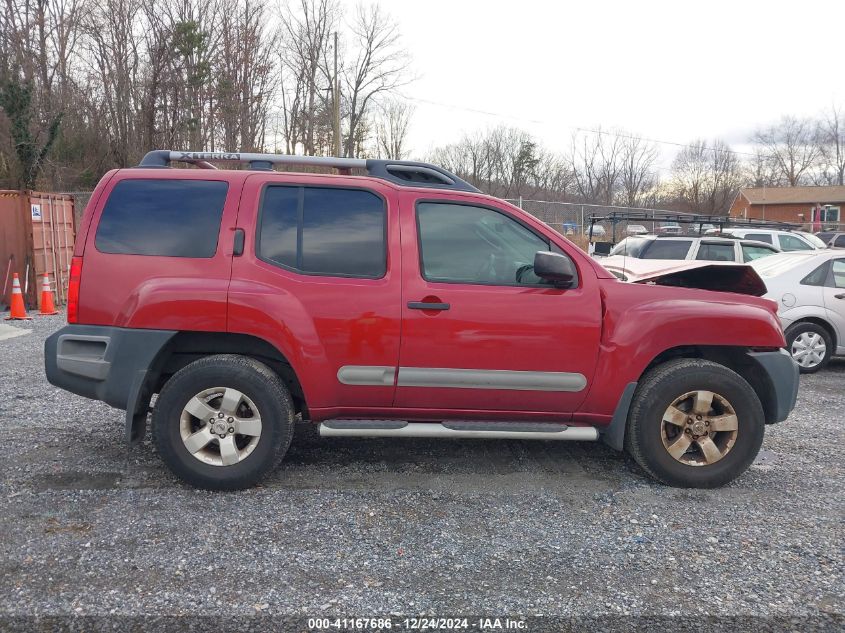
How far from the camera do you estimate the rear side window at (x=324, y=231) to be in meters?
4.15

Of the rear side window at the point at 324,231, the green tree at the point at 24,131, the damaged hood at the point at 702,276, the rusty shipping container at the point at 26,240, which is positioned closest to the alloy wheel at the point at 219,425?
the rear side window at the point at 324,231

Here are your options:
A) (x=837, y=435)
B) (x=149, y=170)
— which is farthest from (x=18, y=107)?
(x=837, y=435)

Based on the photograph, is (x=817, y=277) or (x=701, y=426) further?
(x=817, y=277)

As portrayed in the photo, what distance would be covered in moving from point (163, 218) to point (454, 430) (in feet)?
7.51

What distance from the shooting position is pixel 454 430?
13.6 feet

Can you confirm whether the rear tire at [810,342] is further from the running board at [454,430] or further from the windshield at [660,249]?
the running board at [454,430]

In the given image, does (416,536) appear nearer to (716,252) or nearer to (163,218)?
(163,218)

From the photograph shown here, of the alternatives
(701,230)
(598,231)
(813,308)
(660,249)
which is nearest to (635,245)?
(660,249)

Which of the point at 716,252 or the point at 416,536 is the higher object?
the point at 716,252

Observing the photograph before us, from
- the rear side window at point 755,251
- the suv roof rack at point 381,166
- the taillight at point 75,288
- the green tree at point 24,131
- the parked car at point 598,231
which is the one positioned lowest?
the taillight at point 75,288

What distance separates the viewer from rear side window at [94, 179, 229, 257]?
412cm

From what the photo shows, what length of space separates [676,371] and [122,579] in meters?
3.37

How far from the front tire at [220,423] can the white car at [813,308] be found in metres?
6.87

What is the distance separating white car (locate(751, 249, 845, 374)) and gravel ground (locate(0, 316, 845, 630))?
364cm
